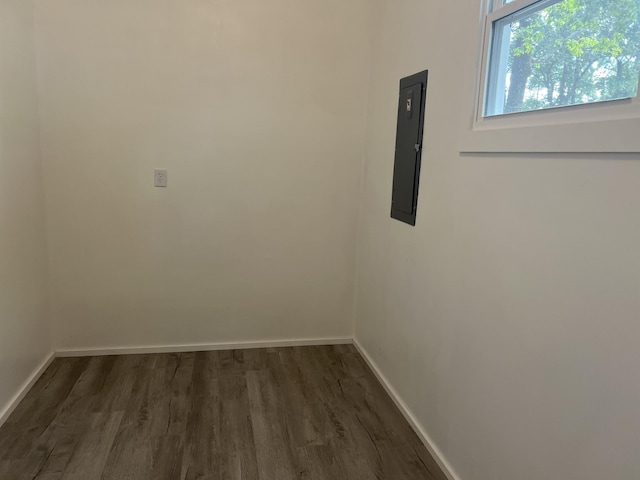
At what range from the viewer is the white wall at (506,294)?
1.15 metres

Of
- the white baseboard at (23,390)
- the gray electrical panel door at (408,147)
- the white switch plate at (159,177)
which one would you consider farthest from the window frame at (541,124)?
the white baseboard at (23,390)

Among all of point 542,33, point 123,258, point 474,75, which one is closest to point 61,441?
point 123,258

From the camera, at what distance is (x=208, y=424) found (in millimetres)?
2258

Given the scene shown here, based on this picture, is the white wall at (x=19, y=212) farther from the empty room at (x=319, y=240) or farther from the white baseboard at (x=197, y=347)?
the white baseboard at (x=197, y=347)

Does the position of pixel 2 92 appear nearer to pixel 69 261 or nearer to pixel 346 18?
pixel 69 261

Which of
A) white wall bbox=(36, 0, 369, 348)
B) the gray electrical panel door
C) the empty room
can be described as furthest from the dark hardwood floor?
the gray electrical panel door

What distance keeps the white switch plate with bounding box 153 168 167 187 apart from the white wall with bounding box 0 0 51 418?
634mm

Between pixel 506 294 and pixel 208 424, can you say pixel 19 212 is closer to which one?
pixel 208 424

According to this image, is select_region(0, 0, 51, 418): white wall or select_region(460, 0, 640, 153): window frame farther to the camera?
select_region(0, 0, 51, 418): white wall

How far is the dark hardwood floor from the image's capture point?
195 centimetres

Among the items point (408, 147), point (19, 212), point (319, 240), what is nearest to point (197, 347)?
point (319, 240)

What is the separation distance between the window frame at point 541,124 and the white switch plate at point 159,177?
5.97ft

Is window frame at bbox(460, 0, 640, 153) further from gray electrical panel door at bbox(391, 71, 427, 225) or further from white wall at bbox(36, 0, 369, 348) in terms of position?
white wall at bbox(36, 0, 369, 348)

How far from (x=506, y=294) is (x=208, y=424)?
5.05ft
